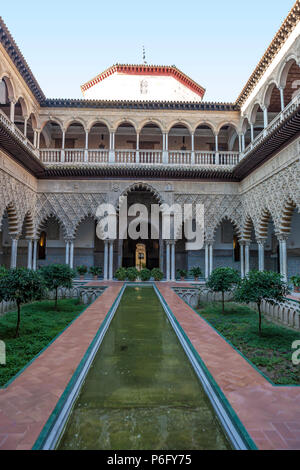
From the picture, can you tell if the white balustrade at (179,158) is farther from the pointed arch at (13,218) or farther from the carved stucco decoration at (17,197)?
the pointed arch at (13,218)

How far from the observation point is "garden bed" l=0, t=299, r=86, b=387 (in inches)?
174

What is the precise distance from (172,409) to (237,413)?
63cm

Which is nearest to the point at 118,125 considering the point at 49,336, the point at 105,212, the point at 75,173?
the point at 75,173

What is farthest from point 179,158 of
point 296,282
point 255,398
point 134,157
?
point 255,398

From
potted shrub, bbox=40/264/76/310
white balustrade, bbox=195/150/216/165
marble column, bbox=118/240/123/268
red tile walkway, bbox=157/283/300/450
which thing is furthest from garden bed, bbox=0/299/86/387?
white balustrade, bbox=195/150/216/165

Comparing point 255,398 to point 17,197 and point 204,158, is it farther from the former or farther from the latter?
point 204,158

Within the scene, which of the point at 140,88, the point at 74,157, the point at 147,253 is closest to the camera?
the point at 74,157

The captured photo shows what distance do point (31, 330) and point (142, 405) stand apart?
13.8 ft

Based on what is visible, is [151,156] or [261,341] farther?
[151,156]

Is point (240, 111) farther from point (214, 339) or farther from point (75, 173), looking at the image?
point (214, 339)

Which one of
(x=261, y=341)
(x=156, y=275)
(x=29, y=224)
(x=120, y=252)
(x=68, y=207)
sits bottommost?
(x=261, y=341)

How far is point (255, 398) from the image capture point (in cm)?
304

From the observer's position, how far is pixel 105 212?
48.8 feet

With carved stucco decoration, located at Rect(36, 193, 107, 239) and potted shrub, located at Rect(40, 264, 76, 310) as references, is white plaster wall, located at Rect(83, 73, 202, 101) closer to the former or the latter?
carved stucco decoration, located at Rect(36, 193, 107, 239)
